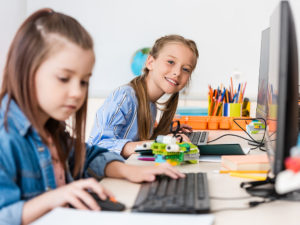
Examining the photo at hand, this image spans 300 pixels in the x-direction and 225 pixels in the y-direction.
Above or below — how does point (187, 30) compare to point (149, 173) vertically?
above

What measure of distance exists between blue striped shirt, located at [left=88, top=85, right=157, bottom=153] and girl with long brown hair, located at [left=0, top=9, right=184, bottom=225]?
582 mm

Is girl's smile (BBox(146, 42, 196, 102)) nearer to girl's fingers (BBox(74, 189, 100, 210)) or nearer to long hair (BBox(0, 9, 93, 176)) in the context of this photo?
long hair (BBox(0, 9, 93, 176))

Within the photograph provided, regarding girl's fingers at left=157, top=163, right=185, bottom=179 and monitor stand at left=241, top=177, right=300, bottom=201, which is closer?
monitor stand at left=241, top=177, right=300, bottom=201

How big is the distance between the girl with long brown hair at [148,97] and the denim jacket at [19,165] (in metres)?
0.61

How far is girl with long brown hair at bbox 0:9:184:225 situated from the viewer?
68cm

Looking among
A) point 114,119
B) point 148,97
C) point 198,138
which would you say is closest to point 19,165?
point 114,119

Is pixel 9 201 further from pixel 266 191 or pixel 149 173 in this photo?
pixel 266 191

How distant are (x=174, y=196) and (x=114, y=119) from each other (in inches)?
32.8

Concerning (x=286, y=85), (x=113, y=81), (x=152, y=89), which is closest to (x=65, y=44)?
(x=286, y=85)

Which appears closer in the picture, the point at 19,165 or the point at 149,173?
the point at 19,165

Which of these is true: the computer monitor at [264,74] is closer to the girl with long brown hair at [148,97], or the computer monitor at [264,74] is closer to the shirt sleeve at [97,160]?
the girl with long brown hair at [148,97]

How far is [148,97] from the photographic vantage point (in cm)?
171

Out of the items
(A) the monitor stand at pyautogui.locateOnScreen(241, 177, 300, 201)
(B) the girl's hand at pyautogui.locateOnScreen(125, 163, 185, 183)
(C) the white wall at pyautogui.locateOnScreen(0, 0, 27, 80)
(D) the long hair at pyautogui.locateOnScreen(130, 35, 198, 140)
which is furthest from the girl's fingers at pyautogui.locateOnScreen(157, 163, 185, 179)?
(C) the white wall at pyautogui.locateOnScreen(0, 0, 27, 80)

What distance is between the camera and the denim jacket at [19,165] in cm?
68
